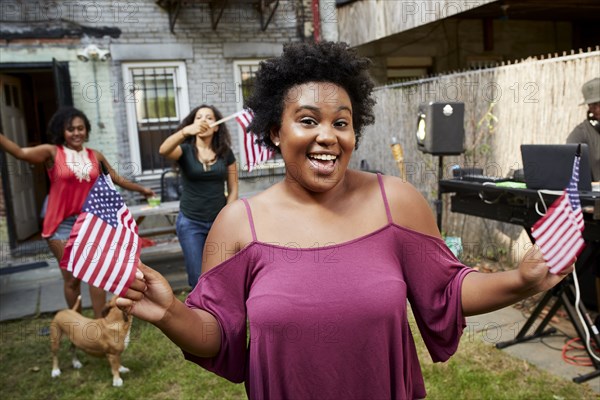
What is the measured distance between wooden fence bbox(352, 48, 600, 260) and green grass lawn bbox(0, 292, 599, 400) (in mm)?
2351

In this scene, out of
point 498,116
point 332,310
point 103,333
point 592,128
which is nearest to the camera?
point 332,310

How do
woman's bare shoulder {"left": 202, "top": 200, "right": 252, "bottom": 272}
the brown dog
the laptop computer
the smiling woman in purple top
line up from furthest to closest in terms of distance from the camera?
the brown dog, the laptop computer, woman's bare shoulder {"left": 202, "top": 200, "right": 252, "bottom": 272}, the smiling woman in purple top

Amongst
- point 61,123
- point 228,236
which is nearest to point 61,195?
point 61,123

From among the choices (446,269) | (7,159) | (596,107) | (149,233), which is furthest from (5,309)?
(596,107)

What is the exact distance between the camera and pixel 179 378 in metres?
4.06

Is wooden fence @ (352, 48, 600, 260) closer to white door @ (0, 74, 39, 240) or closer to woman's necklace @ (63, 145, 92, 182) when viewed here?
woman's necklace @ (63, 145, 92, 182)

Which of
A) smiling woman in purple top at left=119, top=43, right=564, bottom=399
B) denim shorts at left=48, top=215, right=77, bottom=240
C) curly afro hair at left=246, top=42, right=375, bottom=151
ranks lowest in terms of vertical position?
denim shorts at left=48, top=215, right=77, bottom=240

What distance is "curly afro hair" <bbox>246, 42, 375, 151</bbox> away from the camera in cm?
175

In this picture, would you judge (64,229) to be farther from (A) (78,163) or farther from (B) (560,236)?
(B) (560,236)

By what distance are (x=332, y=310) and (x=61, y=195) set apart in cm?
357

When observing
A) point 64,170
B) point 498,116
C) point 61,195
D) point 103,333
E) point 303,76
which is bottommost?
point 103,333

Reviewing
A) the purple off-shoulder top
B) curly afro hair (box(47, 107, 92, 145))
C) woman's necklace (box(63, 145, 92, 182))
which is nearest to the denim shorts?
woman's necklace (box(63, 145, 92, 182))

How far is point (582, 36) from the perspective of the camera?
11.0 m

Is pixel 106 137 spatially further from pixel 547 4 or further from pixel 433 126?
pixel 547 4
